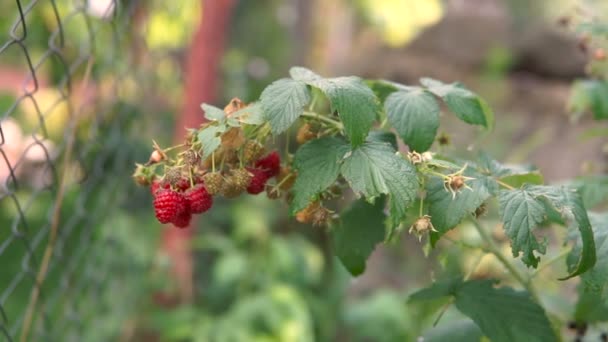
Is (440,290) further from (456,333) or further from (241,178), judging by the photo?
(241,178)

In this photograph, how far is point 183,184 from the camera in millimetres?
624

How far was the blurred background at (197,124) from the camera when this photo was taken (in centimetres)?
127

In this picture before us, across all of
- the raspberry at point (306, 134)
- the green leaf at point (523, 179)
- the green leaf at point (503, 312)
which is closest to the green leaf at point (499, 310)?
the green leaf at point (503, 312)

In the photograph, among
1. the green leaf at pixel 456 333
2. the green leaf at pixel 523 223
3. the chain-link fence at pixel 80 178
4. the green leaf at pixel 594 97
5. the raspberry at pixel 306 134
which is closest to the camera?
the green leaf at pixel 523 223

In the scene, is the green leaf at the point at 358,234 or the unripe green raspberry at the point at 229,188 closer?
the unripe green raspberry at the point at 229,188

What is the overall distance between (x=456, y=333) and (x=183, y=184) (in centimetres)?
39

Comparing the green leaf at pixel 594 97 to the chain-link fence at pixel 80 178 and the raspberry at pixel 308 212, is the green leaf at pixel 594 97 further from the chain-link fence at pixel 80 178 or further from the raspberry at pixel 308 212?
the chain-link fence at pixel 80 178

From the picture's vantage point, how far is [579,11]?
1.02 metres

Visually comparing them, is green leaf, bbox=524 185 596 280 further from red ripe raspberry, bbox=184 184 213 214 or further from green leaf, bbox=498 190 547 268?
red ripe raspberry, bbox=184 184 213 214

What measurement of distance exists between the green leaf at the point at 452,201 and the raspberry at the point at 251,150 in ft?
0.51

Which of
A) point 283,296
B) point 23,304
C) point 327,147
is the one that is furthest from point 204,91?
point 327,147

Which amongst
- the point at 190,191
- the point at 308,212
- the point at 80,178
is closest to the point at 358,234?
the point at 308,212

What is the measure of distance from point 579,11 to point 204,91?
1.17 m

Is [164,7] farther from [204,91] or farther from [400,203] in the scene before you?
[400,203]
